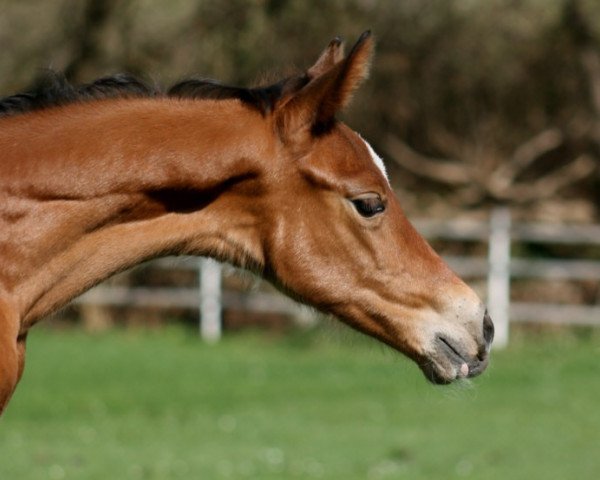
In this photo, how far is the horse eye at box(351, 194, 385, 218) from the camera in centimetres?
477

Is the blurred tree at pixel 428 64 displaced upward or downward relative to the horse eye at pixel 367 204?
upward

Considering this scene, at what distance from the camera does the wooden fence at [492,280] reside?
1845 centimetres

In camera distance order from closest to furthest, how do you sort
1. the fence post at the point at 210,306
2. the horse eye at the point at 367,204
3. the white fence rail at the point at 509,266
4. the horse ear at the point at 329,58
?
the horse eye at the point at 367,204
the horse ear at the point at 329,58
the white fence rail at the point at 509,266
the fence post at the point at 210,306

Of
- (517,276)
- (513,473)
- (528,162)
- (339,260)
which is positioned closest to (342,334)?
(339,260)

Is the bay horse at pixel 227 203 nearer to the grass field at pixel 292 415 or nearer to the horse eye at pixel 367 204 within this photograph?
the horse eye at pixel 367 204

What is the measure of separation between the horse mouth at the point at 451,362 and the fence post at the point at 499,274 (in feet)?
42.9

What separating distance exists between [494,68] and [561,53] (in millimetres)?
1055

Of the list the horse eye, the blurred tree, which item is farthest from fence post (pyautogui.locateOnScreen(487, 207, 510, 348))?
the horse eye

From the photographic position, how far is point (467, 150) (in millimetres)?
22406

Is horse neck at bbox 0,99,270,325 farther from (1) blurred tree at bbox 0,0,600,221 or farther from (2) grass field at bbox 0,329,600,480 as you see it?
(1) blurred tree at bbox 0,0,600,221

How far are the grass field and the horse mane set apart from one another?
3.41 feet

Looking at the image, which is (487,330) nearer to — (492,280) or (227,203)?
(227,203)

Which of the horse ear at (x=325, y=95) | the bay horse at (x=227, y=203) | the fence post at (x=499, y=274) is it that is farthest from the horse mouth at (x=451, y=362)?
the fence post at (x=499, y=274)

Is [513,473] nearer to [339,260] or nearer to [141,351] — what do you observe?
[339,260]
